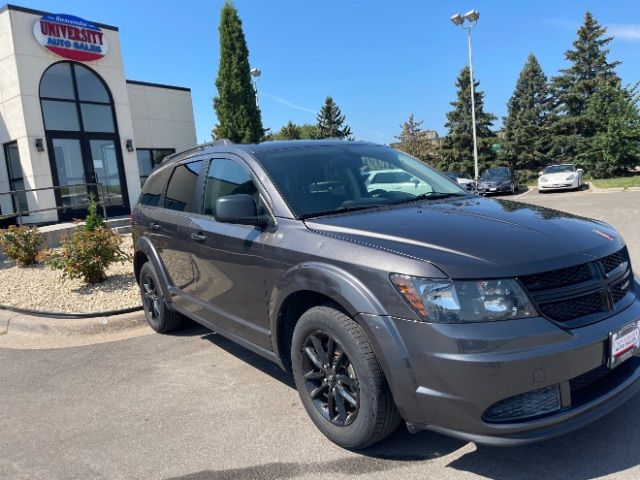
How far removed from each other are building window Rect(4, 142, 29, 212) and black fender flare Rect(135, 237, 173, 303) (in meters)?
11.5

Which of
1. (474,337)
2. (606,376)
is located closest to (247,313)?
(474,337)

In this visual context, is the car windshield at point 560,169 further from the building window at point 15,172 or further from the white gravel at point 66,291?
the white gravel at point 66,291

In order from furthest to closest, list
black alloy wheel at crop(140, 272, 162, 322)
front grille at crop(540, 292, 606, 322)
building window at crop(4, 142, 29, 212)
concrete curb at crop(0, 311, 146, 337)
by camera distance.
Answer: building window at crop(4, 142, 29, 212) < concrete curb at crop(0, 311, 146, 337) < black alloy wheel at crop(140, 272, 162, 322) < front grille at crop(540, 292, 606, 322)

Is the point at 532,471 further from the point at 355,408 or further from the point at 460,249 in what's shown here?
the point at 460,249

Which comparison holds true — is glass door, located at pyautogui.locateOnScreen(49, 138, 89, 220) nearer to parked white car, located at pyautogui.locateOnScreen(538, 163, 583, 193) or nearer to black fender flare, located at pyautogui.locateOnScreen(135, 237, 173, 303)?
black fender flare, located at pyautogui.locateOnScreen(135, 237, 173, 303)

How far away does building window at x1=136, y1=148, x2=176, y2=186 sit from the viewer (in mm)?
18781

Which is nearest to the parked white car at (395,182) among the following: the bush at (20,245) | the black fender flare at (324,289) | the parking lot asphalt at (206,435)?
the black fender flare at (324,289)

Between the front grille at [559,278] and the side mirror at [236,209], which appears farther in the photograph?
the side mirror at [236,209]

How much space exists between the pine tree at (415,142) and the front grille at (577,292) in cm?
4360

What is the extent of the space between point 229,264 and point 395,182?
138cm

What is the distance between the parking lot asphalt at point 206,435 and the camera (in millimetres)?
2660

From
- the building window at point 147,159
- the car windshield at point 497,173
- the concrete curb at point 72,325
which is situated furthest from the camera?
the car windshield at point 497,173

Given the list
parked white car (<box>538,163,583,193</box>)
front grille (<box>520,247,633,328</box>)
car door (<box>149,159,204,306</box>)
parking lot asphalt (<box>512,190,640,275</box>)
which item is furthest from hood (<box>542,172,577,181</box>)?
front grille (<box>520,247,633,328</box>)

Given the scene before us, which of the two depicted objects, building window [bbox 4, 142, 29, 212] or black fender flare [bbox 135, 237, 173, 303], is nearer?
black fender flare [bbox 135, 237, 173, 303]
